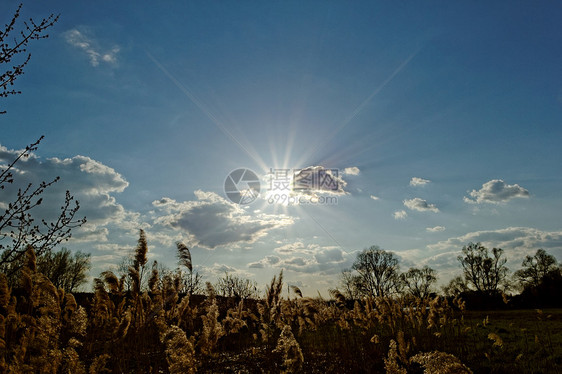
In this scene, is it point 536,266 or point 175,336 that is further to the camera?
point 536,266

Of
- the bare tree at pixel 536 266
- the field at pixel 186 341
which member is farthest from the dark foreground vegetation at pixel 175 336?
the bare tree at pixel 536 266

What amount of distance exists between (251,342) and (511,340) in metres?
8.38

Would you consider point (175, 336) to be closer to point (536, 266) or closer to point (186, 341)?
point (186, 341)

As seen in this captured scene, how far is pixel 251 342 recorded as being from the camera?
11.3m

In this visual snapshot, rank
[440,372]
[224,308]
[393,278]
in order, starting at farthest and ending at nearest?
1. [393,278]
2. [224,308]
3. [440,372]

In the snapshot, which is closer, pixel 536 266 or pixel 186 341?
pixel 186 341

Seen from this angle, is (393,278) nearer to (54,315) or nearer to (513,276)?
(513,276)

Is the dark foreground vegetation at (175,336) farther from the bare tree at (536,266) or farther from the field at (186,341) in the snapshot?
the bare tree at (536,266)

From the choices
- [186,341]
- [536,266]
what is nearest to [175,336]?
[186,341]

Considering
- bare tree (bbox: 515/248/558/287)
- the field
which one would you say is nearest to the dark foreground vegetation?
the field

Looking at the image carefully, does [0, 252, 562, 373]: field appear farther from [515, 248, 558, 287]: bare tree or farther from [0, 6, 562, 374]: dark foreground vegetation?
[515, 248, 558, 287]: bare tree

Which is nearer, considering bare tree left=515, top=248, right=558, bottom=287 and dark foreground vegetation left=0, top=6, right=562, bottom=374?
dark foreground vegetation left=0, top=6, right=562, bottom=374

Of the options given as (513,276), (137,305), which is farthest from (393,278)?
(137,305)

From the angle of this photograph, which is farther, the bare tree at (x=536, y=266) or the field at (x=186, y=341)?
the bare tree at (x=536, y=266)
